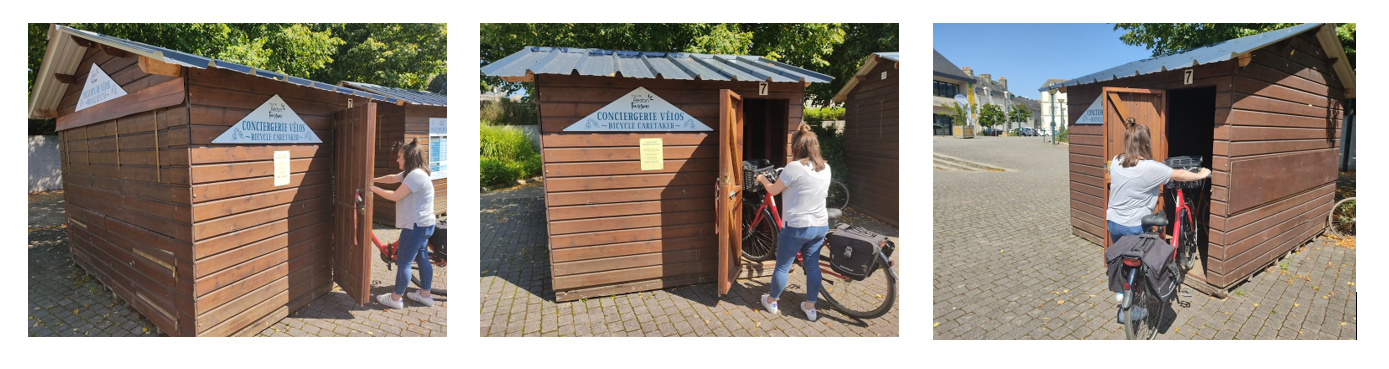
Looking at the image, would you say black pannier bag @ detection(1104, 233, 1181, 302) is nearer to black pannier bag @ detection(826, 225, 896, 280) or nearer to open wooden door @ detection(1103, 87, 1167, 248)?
open wooden door @ detection(1103, 87, 1167, 248)

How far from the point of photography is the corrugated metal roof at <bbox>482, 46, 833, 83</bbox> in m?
3.66

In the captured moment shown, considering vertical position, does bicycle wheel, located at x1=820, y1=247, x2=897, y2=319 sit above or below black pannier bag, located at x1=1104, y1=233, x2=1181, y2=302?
below

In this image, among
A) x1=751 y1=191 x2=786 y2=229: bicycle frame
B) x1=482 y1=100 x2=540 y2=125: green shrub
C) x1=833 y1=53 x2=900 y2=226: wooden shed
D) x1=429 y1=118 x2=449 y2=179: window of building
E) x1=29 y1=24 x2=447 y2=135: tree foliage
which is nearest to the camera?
x1=751 y1=191 x2=786 y2=229: bicycle frame

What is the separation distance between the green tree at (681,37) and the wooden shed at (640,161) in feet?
7.67

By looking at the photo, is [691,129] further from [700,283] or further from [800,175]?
[700,283]

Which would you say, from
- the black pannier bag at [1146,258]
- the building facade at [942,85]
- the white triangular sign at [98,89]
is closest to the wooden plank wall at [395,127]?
the white triangular sign at [98,89]

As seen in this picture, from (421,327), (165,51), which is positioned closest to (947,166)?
(421,327)

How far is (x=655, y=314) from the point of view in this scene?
12.9 ft

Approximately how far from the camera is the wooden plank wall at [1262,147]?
12.2 ft

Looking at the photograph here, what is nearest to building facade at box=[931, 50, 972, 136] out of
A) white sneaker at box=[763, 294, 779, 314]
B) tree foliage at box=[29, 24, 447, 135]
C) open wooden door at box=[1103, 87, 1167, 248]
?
open wooden door at box=[1103, 87, 1167, 248]

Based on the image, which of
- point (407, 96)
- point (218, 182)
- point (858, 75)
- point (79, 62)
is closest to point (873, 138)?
point (858, 75)

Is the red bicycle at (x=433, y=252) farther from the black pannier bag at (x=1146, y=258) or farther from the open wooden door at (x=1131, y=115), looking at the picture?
the open wooden door at (x=1131, y=115)

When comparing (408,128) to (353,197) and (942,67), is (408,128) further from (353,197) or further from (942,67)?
(942,67)

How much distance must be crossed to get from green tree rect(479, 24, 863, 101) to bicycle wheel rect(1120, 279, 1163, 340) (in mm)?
4805
